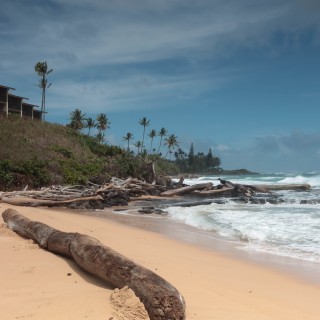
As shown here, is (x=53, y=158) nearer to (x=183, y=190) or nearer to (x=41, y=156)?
(x=41, y=156)

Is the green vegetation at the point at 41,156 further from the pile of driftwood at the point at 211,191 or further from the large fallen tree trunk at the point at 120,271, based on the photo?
the large fallen tree trunk at the point at 120,271

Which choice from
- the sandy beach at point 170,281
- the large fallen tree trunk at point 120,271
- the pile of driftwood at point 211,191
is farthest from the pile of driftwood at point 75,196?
the large fallen tree trunk at point 120,271

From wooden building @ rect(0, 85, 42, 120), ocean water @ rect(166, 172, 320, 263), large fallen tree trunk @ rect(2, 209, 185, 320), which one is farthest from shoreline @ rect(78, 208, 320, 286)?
wooden building @ rect(0, 85, 42, 120)

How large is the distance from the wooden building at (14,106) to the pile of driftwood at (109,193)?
15.1 m

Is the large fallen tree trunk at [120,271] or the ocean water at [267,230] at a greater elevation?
the large fallen tree trunk at [120,271]

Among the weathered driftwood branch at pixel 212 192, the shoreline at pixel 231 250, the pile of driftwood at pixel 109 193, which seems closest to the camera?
the shoreline at pixel 231 250

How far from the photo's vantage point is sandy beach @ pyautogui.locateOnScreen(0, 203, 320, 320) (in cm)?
405

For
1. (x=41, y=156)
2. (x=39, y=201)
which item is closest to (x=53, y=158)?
(x=41, y=156)

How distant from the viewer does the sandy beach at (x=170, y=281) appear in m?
4.05

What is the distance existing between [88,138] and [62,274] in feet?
106

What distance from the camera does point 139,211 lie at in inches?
728

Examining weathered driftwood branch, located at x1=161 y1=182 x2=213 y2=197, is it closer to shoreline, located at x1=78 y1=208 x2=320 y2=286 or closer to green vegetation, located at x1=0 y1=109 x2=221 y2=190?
green vegetation, located at x1=0 y1=109 x2=221 y2=190

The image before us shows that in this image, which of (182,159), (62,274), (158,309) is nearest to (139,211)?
(62,274)

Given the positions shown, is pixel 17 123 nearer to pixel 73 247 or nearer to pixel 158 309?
pixel 73 247
